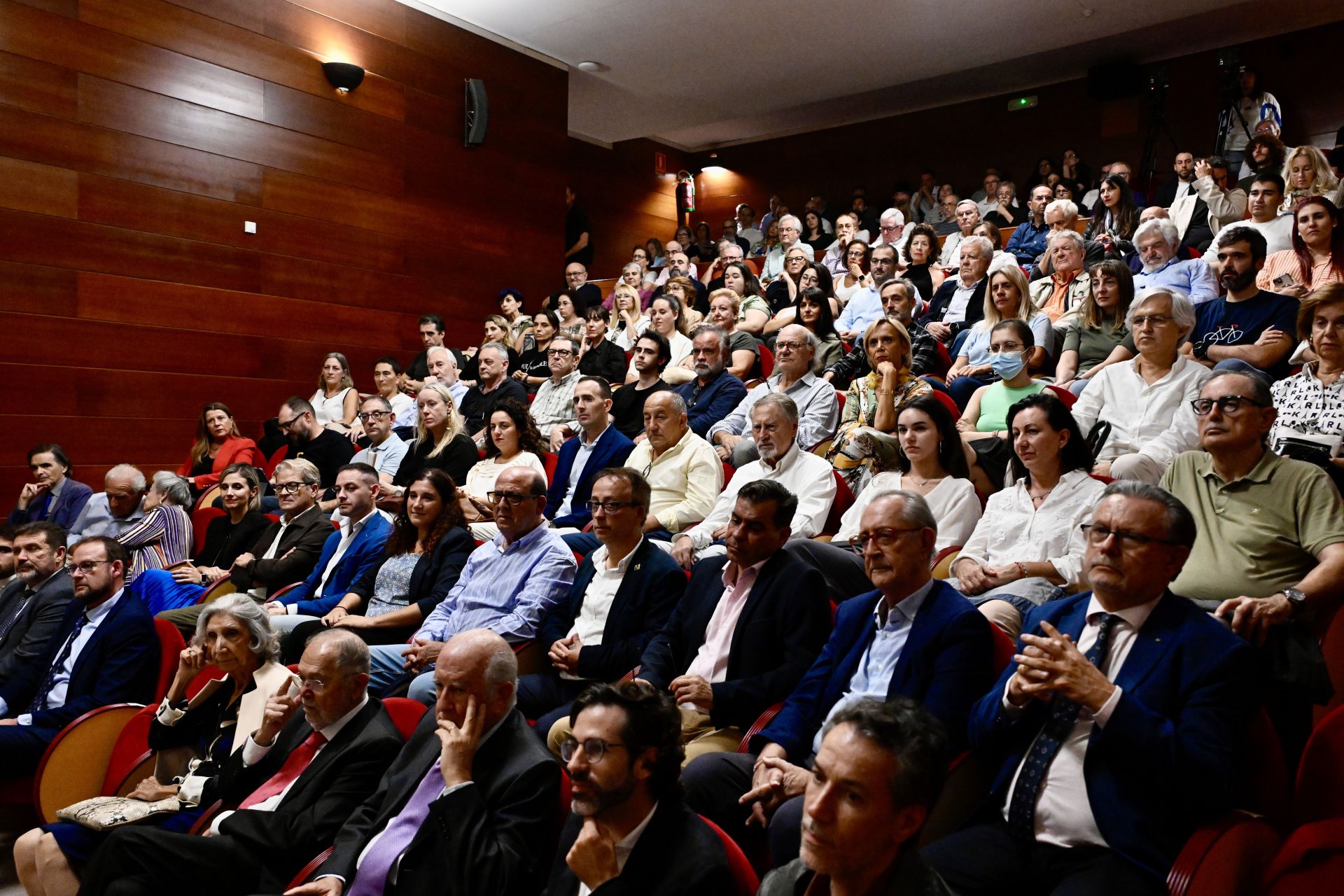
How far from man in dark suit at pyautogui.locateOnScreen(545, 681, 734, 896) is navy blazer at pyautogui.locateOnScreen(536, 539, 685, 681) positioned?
0.80m

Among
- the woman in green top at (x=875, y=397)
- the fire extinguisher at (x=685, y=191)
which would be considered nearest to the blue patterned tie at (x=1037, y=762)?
the woman in green top at (x=875, y=397)

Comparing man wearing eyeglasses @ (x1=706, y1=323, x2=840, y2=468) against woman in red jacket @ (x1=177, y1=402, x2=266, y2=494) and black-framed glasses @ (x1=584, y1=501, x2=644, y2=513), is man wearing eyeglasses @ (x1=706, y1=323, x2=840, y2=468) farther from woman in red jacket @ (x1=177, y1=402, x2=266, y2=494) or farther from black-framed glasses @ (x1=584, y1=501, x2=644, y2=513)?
woman in red jacket @ (x1=177, y1=402, x2=266, y2=494)

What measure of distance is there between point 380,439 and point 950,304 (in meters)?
3.12

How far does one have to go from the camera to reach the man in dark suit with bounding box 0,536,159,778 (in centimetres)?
284

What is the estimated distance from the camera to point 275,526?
13.2 ft

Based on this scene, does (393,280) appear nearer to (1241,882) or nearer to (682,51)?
(682,51)

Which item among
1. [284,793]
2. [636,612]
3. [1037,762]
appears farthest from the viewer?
[636,612]

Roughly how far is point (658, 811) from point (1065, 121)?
9264 mm

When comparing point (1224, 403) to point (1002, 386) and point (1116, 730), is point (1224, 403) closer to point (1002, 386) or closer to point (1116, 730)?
point (1116, 730)

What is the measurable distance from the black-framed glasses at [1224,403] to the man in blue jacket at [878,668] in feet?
2.37

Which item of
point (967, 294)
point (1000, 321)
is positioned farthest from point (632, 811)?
point (967, 294)

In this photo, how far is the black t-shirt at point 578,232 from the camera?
28.8 ft

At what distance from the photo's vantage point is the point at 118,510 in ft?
14.3

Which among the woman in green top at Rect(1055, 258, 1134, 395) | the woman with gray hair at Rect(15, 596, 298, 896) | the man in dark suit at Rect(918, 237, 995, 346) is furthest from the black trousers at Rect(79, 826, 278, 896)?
the man in dark suit at Rect(918, 237, 995, 346)
